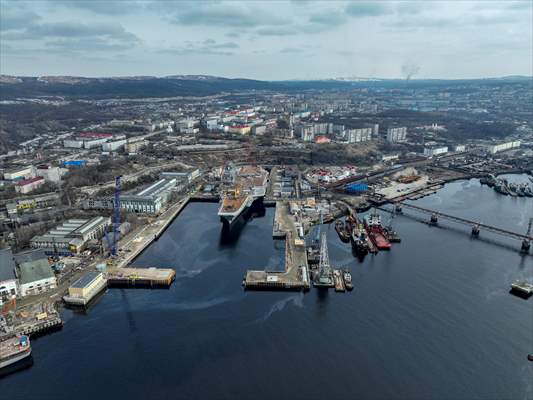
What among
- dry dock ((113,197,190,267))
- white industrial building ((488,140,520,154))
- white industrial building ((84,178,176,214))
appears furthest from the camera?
white industrial building ((488,140,520,154))

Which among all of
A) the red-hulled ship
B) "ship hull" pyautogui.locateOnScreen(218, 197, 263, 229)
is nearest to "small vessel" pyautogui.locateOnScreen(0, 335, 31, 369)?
"ship hull" pyautogui.locateOnScreen(218, 197, 263, 229)

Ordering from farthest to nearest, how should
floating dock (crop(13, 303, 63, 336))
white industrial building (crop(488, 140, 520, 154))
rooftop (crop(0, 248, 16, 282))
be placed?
white industrial building (crop(488, 140, 520, 154)) < rooftop (crop(0, 248, 16, 282)) < floating dock (crop(13, 303, 63, 336))

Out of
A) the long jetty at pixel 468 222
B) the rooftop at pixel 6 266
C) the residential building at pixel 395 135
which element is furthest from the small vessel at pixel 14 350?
the residential building at pixel 395 135

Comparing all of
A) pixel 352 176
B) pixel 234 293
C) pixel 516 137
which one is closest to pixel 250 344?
pixel 234 293

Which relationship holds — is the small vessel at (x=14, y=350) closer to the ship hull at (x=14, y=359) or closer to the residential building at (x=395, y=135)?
the ship hull at (x=14, y=359)

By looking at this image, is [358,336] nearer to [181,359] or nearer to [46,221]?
[181,359]

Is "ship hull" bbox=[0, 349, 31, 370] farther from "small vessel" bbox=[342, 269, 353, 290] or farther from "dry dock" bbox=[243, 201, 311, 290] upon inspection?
"small vessel" bbox=[342, 269, 353, 290]

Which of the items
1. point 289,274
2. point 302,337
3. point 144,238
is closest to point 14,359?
point 302,337
